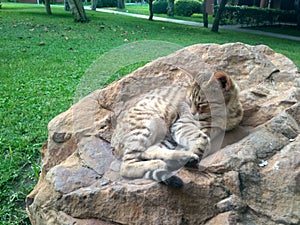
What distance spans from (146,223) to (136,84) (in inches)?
73.7

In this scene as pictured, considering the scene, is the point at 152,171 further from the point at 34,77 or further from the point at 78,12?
the point at 78,12

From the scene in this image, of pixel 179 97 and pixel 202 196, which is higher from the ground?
pixel 179 97

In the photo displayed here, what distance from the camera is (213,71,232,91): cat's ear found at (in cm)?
352

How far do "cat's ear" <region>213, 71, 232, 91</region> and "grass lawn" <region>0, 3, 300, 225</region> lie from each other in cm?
79

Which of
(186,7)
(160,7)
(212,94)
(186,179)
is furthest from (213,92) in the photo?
(160,7)

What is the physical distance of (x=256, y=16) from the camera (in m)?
23.6

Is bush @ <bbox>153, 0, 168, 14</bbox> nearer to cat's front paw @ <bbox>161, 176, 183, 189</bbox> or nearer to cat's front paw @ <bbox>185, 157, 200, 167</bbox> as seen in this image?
cat's front paw @ <bbox>185, 157, 200, 167</bbox>

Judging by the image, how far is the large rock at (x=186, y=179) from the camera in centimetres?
276

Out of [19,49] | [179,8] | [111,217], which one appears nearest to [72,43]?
[19,49]

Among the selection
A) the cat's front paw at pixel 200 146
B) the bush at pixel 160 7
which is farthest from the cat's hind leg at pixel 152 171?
the bush at pixel 160 7

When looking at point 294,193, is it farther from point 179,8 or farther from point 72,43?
point 179,8

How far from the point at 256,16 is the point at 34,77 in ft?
63.2

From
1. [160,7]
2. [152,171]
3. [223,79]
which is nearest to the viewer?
[152,171]

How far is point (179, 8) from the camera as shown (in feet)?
102
